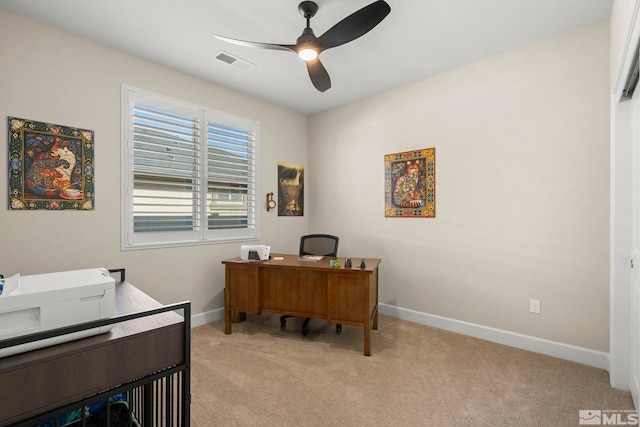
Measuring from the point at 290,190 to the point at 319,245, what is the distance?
3.77 ft

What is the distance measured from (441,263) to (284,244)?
7.11 ft

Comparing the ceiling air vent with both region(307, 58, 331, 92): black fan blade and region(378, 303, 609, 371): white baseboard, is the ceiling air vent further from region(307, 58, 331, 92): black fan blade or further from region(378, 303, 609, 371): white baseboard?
region(378, 303, 609, 371): white baseboard

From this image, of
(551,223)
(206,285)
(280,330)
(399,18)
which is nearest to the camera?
(399,18)

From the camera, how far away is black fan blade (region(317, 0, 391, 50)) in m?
1.88

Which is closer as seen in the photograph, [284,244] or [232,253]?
[232,253]

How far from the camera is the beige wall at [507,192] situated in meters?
2.53

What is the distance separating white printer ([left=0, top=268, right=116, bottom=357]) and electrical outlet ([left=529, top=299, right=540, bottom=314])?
10.7 ft

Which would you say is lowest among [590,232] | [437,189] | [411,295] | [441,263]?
[411,295]

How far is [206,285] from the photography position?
3.58 m

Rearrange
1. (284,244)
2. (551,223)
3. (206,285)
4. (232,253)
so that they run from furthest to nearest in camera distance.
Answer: (284,244), (232,253), (206,285), (551,223)

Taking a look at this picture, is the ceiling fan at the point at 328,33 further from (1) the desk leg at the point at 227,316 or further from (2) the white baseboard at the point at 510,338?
(2) the white baseboard at the point at 510,338

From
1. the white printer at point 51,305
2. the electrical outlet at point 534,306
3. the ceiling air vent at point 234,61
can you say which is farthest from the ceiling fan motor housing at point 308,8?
the electrical outlet at point 534,306

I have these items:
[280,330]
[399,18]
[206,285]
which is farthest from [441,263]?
[206,285]

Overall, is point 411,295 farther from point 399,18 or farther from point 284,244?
point 399,18
